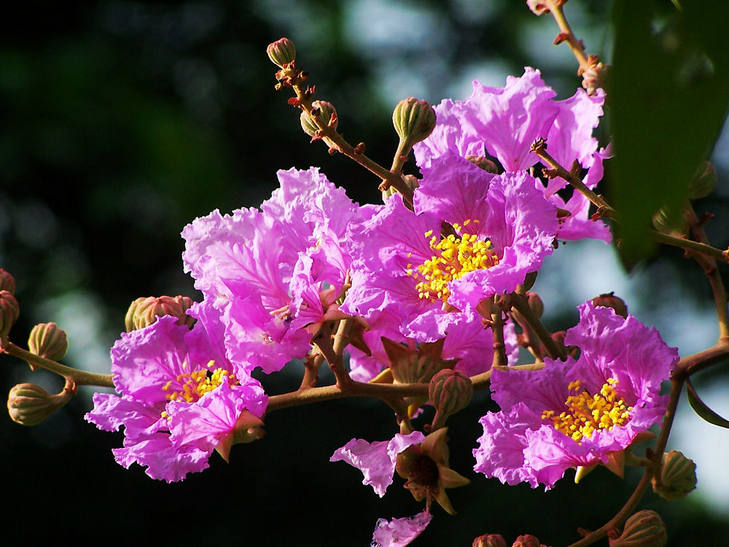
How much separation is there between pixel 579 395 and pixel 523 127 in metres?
0.20

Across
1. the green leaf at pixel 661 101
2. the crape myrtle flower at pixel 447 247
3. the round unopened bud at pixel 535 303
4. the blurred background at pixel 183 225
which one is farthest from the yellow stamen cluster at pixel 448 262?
the blurred background at pixel 183 225

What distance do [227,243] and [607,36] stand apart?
19.3 inches

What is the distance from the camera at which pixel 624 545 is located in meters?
0.64

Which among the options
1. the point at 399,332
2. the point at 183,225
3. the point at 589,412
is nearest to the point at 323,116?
the point at 399,332

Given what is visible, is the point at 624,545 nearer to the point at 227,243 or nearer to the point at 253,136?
the point at 227,243

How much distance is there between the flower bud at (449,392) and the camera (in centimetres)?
63

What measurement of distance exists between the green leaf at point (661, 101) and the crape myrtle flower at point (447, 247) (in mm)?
402

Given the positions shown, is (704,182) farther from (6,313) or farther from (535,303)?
(6,313)

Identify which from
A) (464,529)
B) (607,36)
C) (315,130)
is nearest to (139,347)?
(315,130)

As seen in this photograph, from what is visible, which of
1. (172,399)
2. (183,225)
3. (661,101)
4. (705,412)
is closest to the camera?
(661,101)

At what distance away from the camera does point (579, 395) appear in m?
0.66

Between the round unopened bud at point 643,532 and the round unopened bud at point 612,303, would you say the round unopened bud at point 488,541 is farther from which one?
the round unopened bud at point 612,303

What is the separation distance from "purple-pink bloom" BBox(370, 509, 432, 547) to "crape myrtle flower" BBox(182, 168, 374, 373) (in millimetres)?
130

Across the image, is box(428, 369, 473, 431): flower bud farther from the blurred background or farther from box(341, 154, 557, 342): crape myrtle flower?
the blurred background
